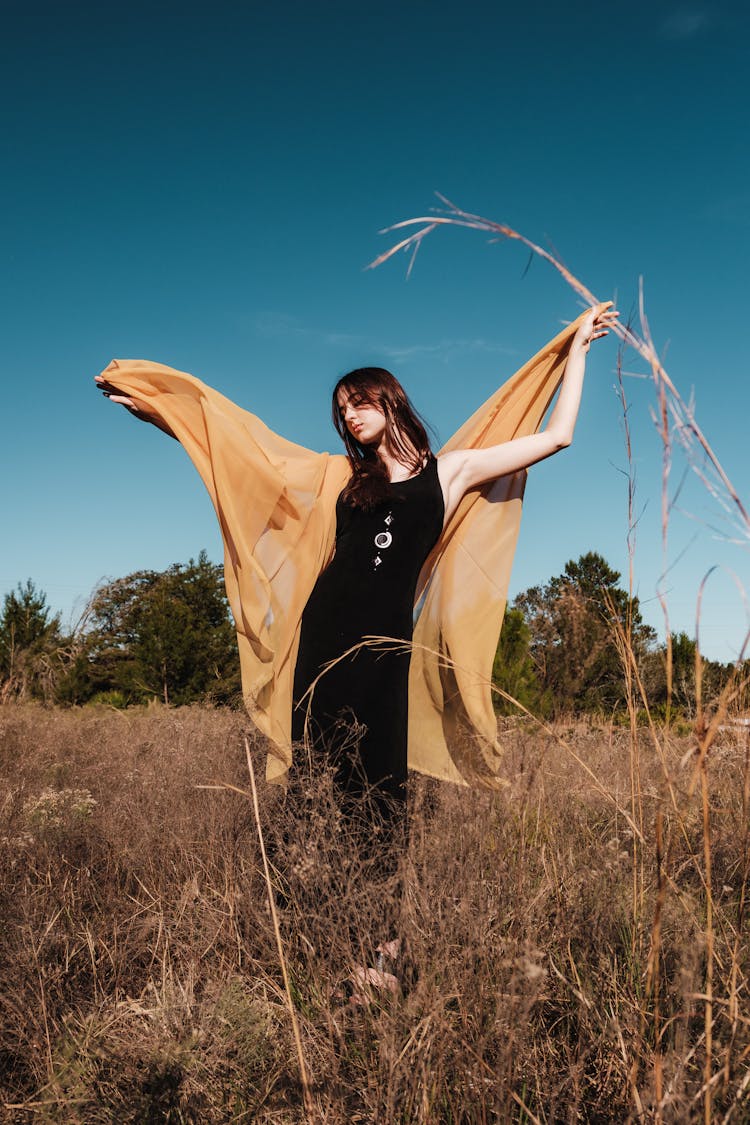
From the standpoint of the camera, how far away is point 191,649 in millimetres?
10906

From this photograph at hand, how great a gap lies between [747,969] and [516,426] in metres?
2.00

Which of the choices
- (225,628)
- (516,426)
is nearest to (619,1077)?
(516,426)

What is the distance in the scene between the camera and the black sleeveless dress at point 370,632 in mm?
2344

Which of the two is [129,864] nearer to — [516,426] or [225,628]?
[516,426]

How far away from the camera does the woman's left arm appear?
2615mm

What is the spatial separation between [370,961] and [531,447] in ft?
5.78

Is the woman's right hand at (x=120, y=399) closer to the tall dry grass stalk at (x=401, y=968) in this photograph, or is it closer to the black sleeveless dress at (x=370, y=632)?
the black sleeveless dress at (x=370, y=632)

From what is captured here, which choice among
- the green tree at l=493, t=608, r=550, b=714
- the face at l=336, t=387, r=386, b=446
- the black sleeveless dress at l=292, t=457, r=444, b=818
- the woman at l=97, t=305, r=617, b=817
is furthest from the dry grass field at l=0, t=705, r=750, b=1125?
the green tree at l=493, t=608, r=550, b=714

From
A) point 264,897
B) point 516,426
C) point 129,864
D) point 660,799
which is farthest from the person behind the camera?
point 516,426

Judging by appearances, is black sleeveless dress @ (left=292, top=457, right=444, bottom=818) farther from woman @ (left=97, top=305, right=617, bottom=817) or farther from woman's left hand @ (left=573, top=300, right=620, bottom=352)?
woman's left hand @ (left=573, top=300, right=620, bottom=352)

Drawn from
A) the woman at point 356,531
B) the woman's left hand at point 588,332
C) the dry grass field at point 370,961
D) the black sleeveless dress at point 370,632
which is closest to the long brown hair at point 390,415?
the woman at point 356,531

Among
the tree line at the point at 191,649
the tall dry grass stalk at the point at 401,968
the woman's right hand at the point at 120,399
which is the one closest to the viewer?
the tall dry grass stalk at the point at 401,968

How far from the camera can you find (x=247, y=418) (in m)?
3.05

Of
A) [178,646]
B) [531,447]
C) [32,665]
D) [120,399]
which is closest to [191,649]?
[178,646]
